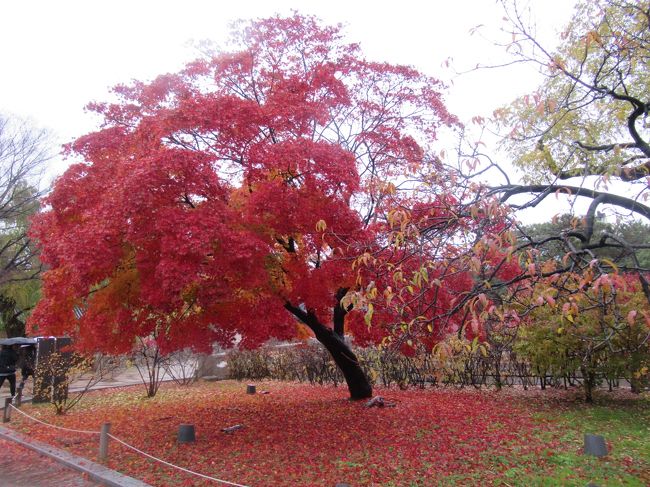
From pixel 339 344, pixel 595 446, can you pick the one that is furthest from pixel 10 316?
pixel 595 446

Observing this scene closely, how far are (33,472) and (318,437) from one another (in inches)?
162

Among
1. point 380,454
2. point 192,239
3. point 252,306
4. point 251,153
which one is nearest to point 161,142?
point 251,153

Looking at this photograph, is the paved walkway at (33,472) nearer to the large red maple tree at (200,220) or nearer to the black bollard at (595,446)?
the large red maple tree at (200,220)

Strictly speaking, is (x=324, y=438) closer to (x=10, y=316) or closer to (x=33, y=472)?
(x=33, y=472)

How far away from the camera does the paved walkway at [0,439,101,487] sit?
6.17 m

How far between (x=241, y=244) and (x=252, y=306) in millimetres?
1884

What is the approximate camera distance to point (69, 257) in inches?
231

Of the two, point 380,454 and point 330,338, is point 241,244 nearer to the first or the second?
point 380,454

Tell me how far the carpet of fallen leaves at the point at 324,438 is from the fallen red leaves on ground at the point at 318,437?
15mm

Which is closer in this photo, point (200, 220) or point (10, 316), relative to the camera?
point (200, 220)

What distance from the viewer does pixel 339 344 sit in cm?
1034

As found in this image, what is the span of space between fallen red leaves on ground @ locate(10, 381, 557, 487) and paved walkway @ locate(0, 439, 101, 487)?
17.0 inches

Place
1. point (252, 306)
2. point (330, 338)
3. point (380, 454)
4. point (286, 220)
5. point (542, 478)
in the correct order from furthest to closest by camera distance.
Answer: point (330, 338) < point (252, 306) < point (286, 220) < point (380, 454) < point (542, 478)

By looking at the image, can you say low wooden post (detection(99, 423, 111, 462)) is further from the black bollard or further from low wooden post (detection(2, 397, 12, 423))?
the black bollard
